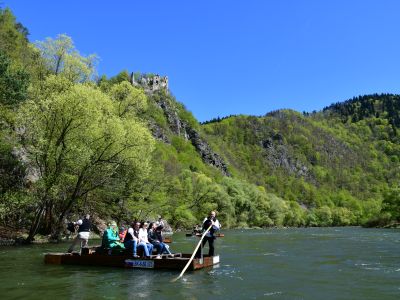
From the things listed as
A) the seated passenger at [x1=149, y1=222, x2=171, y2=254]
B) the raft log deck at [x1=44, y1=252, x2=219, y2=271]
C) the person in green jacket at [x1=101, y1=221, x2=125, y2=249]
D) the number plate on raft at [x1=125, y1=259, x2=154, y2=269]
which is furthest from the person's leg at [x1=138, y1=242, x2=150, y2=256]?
the person in green jacket at [x1=101, y1=221, x2=125, y2=249]

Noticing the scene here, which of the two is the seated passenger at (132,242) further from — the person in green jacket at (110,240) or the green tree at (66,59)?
the green tree at (66,59)

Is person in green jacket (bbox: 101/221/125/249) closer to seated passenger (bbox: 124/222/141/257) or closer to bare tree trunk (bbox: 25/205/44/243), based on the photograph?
seated passenger (bbox: 124/222/141/257)

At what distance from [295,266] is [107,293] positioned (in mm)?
12660

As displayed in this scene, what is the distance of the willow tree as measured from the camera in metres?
38.6

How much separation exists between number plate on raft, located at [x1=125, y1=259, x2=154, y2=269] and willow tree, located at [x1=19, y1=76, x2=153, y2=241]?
16.7m

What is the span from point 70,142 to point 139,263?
20.3 m

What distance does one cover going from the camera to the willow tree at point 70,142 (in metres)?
38.6

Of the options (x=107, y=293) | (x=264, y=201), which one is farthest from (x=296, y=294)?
(x=264, y=201)

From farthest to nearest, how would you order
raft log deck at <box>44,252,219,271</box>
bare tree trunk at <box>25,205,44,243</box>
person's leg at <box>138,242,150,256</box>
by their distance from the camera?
bare tree trunk at <box>25,205,44,243</box> < person's leg at <box>138,242,150,256</box> < raft log deck at <box>44,252,219,271</box>

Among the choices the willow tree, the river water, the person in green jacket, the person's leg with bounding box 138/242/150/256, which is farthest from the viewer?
the willow tree

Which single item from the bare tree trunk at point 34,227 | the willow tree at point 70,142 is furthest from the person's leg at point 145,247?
the bare tree trunk at point 34,227

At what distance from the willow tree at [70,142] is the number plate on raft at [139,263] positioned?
54.7 feet

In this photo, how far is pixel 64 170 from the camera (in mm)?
39906

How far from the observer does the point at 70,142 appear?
40281 mm
